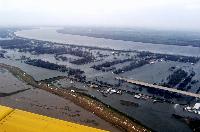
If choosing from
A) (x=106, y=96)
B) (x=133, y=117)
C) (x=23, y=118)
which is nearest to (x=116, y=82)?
(x=106, y=96)

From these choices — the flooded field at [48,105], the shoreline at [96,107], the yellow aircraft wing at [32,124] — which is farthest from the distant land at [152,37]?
the yellow aircraft wing at [32,124]

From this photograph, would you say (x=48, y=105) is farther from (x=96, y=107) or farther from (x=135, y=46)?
(x=135, y=46)

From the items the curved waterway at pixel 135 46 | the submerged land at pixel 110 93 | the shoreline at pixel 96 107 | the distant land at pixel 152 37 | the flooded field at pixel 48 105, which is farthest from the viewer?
the distant land at pixel 152 37

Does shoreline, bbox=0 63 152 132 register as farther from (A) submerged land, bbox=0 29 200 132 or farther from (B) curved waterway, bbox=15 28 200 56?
(B) curved waterway, bbox=15 28 200 56

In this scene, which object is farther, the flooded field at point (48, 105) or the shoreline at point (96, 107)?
the flooded field at point (48, 105)

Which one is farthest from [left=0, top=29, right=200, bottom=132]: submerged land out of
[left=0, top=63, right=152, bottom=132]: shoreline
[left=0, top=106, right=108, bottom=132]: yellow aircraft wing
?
[left=0, top=106, right=108, bottom=132]: yellow aircraft wing

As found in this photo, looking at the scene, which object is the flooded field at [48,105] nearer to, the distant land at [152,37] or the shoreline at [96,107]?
the shoreline at [96,107]

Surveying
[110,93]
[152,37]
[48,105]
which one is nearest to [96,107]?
[48,105]
